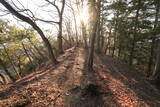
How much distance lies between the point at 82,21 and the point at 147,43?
9993 millimetres

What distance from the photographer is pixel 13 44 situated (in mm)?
14375

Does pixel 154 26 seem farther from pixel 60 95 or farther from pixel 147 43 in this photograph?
pixel 60 95

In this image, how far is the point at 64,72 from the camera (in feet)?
Answer: 22.0

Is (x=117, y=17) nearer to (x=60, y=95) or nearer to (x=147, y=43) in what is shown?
(x=147, y=43)

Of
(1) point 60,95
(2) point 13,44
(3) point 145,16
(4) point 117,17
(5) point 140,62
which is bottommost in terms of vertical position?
(5) point 140,62

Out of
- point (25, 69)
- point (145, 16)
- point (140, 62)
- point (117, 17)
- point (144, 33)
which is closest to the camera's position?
point (145, 16)

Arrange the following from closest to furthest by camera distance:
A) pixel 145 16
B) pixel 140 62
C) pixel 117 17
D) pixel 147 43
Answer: pixel 145 16 → pixel 147 43 → pixel 117 17 → pixel 140 62

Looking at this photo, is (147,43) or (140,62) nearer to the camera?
(147,43)

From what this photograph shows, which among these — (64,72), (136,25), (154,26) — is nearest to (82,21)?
(136,25)

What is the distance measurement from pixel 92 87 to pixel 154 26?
12.2m

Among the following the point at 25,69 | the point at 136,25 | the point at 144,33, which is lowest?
the point at 25,69

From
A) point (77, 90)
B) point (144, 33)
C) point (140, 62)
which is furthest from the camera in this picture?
point (140, 62)

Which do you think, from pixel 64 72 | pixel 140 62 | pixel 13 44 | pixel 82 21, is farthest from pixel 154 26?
pixel 13 44

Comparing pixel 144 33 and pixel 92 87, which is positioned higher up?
pixel 144 33
